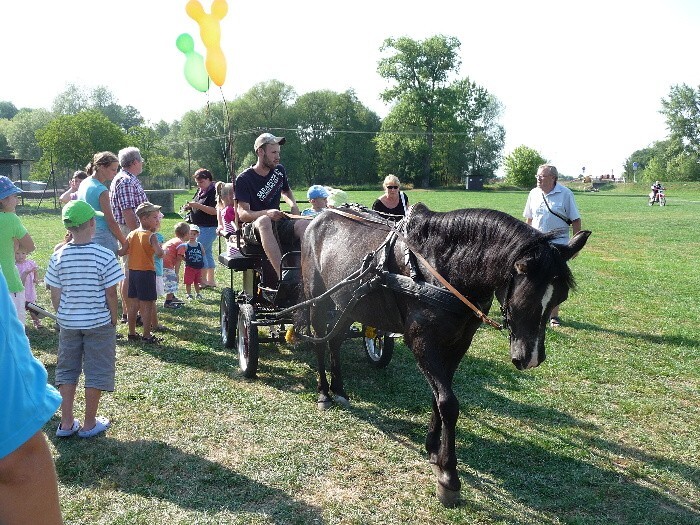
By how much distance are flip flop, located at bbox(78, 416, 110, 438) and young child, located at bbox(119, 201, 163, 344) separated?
94.2 inches

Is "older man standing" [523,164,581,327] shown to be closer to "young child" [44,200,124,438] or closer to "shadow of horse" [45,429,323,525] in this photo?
"shadow of horse" [45,429,323,525]

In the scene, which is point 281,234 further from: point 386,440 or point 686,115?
point 686,115

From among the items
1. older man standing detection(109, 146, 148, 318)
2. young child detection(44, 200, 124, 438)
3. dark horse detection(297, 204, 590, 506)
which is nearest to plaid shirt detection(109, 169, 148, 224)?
older man standing detection(109, 146, 148, 318)

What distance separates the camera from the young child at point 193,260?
9201mm

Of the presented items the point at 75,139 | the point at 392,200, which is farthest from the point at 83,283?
the point at 75,139

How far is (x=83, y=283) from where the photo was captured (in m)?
4.39

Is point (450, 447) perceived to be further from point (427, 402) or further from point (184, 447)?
point (184, 447)

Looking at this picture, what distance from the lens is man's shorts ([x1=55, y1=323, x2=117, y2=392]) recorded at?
4.41 m

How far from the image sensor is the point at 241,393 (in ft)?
17.9

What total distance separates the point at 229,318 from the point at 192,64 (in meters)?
3.44

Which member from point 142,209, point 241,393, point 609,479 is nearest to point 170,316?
point 142,209

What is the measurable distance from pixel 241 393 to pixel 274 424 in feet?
2.59

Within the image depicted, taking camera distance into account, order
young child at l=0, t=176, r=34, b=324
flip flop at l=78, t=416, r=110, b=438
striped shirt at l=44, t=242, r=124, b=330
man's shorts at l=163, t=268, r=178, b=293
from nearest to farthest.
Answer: striped shirt at l=44, t=242, r=124, b=330, flip flop at l=78, t=416, r=110, b=438, young child at l=0, t=176, r=34, b=324, man's shorts at l=163, t=268, r=178, b=293

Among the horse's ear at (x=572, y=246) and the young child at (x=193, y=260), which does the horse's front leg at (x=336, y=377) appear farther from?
the young child at (x=193, y=260)
